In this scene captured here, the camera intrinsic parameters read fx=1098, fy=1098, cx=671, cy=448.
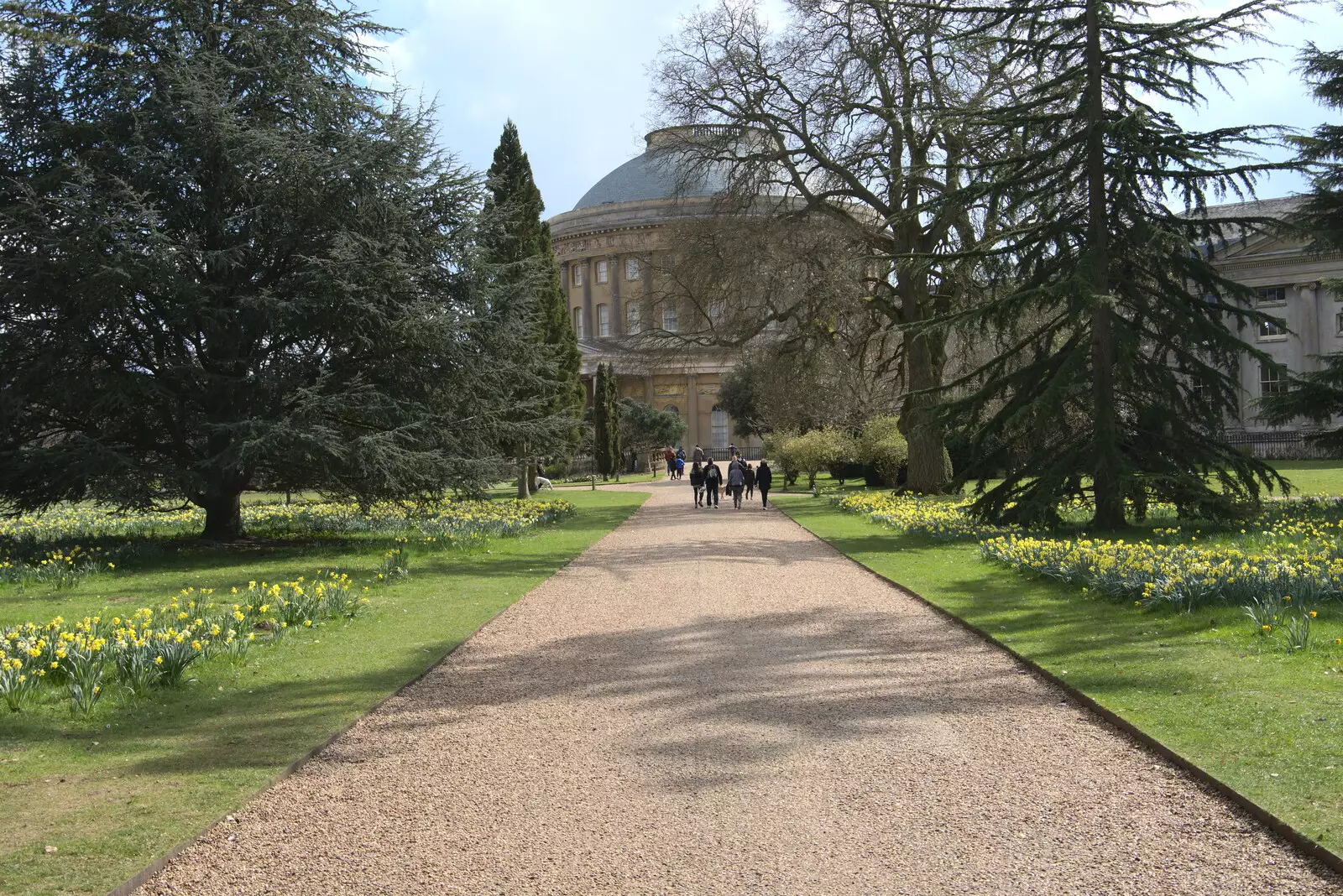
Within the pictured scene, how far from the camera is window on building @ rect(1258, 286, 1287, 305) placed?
60219 millimetres

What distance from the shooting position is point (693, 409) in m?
84.9

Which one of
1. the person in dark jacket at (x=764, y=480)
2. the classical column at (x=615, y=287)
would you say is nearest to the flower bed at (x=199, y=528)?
the person in dark jacket at (x=764, y=480)

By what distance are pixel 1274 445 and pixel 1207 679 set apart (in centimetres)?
5014

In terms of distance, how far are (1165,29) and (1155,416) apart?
5741mm

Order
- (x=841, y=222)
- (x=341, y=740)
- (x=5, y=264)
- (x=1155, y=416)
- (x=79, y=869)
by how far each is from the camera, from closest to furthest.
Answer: (x=79, y=869)
(x=341, y=740)
(x=5, y=264)
(x=1155, y=416)
(x=841, y=222)

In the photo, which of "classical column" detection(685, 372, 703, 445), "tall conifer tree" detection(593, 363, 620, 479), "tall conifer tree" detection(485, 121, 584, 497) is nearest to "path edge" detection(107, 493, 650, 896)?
"tall conifer tree" detection(485, 121, 584, 497)

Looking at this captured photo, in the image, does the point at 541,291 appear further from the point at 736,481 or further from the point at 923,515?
the point at 923,515

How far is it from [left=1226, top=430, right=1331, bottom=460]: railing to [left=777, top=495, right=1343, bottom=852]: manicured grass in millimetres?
42599

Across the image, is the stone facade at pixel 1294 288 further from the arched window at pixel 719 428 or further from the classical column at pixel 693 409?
the classical column at pixel 693 409

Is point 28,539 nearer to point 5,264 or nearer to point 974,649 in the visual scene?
point 5,264

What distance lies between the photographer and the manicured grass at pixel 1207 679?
16.6ft

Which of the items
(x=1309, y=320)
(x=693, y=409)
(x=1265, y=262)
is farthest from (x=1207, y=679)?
(x=693, y=409)

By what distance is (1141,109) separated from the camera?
15.9 metres

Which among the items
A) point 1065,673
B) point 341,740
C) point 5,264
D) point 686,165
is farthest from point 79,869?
point 686,165
